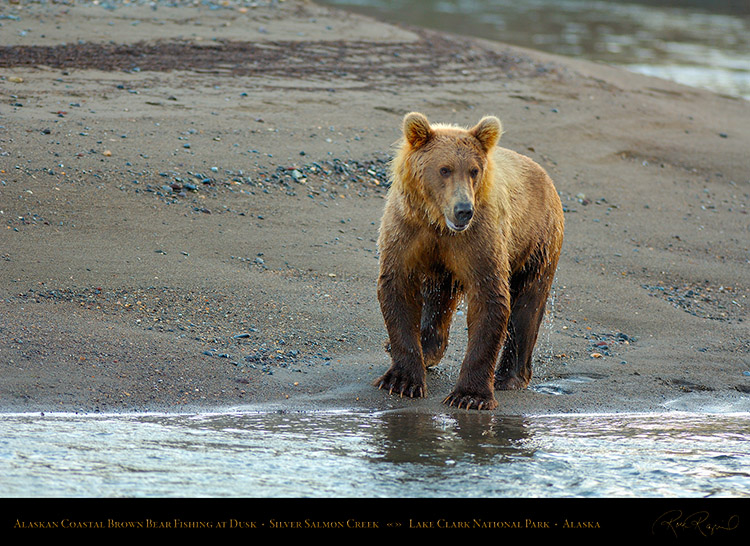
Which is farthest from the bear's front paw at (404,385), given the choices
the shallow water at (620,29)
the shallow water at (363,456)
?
the shallow water at (620,29)

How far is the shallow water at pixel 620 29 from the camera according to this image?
18344 mm

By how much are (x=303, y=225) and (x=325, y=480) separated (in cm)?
417

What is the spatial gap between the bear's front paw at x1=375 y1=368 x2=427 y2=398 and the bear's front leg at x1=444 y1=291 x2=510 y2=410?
18 centimetres

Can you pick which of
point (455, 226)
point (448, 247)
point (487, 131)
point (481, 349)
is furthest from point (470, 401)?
point (487, 131)

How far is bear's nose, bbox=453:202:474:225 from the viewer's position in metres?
5.30

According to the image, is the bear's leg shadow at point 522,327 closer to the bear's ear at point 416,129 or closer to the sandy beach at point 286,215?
the sandy beach at point 286,215

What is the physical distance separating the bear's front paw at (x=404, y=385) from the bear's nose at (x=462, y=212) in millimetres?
1061

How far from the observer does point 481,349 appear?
18.8 ft

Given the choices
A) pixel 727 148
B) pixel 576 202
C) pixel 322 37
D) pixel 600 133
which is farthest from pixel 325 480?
pixel 322 37
